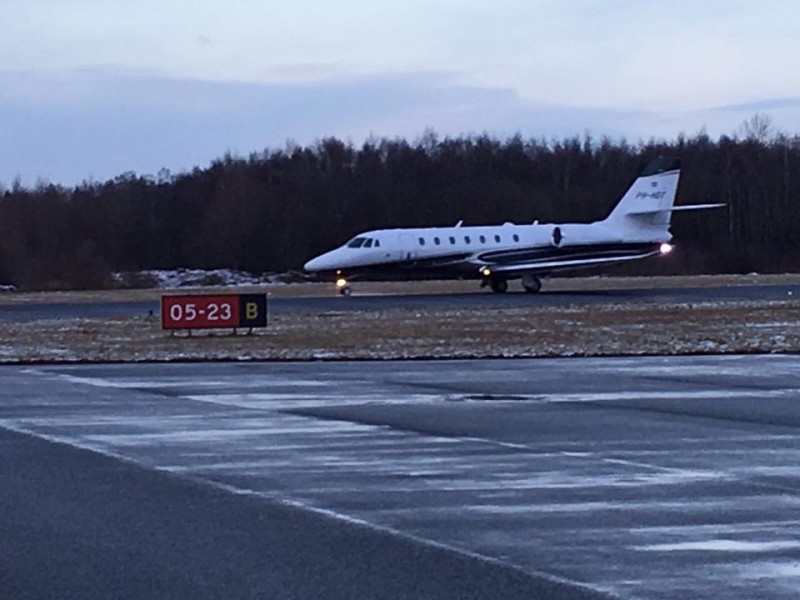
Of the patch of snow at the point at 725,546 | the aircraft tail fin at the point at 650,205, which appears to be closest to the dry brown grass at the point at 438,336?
the aircraft tail fin at the point at 650,205

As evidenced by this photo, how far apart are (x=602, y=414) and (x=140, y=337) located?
752 inches

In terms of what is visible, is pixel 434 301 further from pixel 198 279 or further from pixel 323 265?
pixel 198 279

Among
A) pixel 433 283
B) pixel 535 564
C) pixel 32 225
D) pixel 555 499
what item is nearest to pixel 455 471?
pixel 555 499

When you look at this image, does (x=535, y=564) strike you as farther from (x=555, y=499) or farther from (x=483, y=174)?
(x=483, y=174)

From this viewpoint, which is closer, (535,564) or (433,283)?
(535,564)

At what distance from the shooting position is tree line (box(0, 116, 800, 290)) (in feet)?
323

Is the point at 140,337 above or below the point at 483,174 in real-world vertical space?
below

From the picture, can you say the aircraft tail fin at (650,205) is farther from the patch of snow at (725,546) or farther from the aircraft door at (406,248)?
the patch of snow at (725,546)

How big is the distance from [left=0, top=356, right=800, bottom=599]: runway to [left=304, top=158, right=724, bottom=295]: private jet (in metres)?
34.0

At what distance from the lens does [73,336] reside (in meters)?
35.9

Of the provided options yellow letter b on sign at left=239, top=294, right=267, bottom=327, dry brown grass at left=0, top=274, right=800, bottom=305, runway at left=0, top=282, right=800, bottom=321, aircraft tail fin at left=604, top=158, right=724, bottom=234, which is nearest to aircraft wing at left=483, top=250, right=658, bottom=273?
runway at left=0, top=282, right=800, bottom=321

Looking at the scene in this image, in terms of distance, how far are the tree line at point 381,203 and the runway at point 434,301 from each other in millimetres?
29794

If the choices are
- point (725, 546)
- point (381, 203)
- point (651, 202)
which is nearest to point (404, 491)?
point (725, 546)

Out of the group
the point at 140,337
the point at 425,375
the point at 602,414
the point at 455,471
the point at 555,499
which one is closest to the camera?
the point at 555,499
